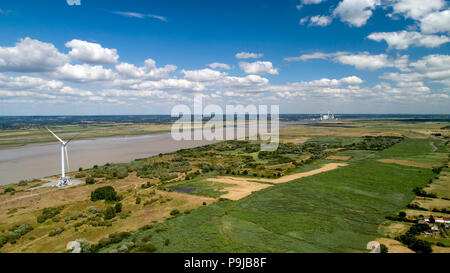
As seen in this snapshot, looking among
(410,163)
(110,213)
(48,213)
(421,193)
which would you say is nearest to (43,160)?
(48,213)

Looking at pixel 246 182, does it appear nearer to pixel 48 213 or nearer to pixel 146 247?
pixel 146 247

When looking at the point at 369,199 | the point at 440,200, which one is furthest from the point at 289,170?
the point at 440,200

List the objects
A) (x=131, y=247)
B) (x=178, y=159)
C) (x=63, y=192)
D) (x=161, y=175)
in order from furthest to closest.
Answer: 1. (x=178, y=159)
2. (x=161, y=175)
3. (x=63, y=192)
4. (x=131, y=247)

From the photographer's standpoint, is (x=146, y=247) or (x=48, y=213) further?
(x=48, y=213)

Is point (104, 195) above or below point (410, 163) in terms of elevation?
below

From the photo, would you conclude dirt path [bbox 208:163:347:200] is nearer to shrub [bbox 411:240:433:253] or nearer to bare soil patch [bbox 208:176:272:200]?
bare soil patch [bbox 208:176:272:200]

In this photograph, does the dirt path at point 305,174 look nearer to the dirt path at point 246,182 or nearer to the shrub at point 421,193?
the dirt path at point 246,182

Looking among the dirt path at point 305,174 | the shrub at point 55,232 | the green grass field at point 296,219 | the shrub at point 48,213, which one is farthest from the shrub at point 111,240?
the dirt path at point 305,174
